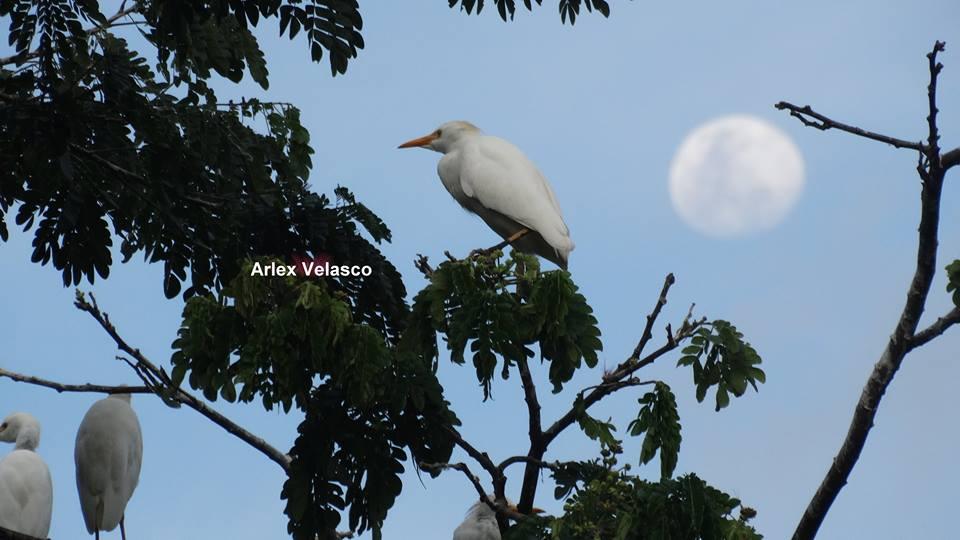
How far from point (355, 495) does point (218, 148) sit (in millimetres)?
2516

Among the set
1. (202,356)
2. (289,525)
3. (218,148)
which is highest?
(218,148)

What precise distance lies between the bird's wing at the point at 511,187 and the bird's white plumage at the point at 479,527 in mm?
1537

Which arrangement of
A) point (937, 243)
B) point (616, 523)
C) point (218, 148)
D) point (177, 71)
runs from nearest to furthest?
point (937, 243), point (616, 523), point (218, 148), point (177, 71)

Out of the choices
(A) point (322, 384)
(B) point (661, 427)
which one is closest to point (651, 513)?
(B) point (661, 427)

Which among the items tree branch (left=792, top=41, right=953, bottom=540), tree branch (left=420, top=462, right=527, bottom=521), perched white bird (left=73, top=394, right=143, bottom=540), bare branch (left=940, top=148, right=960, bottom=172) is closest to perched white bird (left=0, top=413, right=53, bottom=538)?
perched white bird (left=73, top=394, right=143, bottom=540)

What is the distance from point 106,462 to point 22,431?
41.8 inches

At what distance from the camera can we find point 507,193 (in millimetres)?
7324

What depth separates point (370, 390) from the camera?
16.2 ft

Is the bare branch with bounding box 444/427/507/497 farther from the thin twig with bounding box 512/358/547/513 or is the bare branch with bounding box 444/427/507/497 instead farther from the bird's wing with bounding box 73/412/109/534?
the bird's wing with bounding box 73/412/109/534

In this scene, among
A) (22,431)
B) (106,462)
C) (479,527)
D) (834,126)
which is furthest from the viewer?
(22,431)

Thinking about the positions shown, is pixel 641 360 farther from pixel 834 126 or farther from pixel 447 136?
pixel 447 136

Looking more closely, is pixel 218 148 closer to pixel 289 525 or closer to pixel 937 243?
pixel 289 525

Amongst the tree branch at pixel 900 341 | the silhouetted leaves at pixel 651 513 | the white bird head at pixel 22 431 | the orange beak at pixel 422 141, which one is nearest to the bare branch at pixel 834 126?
the tree branch at pixel 900 341

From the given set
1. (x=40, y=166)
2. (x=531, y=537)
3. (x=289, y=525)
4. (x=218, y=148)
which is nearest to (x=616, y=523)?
(x=531, y=537)
